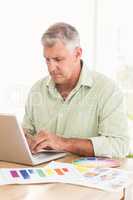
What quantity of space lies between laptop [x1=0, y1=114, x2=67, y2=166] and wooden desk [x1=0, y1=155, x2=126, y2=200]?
0.88 ft

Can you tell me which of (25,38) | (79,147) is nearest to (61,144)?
(79,147)

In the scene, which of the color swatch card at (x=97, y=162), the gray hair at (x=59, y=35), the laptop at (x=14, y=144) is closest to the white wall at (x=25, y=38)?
the gray hair at (x=59, y=35)

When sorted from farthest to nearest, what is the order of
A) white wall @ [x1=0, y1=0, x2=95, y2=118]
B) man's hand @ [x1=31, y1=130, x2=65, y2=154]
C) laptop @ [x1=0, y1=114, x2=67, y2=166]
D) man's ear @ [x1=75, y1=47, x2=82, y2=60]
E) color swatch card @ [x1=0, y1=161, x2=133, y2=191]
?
white wall @ [x1=0, y1=0, x2=95, y2=118] < man's ear @ [x1=75, y1=47, x2=82, y2=60] < man's hand @ [x1=31, y1=130, x2=65, y2=154] < laptop @ [x1=0, y1=114, x2=67, y2=166] < color swatch card @ [x1=0, y1=161, x2=133, y2=191]

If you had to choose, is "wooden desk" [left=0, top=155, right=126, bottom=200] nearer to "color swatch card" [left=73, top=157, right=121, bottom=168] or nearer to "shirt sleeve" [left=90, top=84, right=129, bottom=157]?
"color swatch card" [left=73, top=157, right=121, bottom=168]

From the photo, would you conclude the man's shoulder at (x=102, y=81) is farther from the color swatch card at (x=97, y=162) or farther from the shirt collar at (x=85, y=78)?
the color swatch card at (x=97, y=162)

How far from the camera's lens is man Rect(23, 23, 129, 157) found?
1.91 meters

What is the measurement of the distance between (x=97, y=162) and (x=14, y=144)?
35 centimetres

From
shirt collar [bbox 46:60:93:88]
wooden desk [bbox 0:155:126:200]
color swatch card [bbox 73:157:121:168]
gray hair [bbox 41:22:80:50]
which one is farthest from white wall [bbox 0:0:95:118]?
wooden desk [bbox 0:155:126:200]

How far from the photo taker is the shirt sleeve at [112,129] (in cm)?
188

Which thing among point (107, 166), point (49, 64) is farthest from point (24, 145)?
point (49, 64)

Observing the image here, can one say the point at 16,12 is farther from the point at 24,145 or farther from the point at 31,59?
the point at 24,145

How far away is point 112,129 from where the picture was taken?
1954 millimetres

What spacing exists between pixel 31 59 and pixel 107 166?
6.49 ft

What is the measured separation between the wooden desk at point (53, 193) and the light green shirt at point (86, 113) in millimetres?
569
